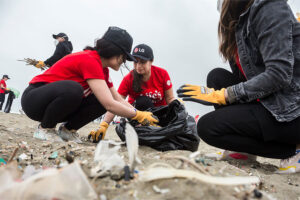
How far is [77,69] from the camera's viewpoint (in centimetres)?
198

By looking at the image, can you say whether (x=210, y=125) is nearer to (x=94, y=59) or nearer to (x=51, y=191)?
(x=94, y=59)

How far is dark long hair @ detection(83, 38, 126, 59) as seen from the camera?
198cm

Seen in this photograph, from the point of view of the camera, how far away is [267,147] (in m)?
1.58

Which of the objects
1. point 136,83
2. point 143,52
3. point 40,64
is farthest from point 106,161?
point 40,64

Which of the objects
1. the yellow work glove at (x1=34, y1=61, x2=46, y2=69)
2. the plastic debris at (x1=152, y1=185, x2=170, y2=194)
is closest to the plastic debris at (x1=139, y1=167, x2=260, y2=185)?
the plastic debris at (x1=152, y1=185, x2=170, y2=194)

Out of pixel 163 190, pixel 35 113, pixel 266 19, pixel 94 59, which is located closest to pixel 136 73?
pixel 94 59

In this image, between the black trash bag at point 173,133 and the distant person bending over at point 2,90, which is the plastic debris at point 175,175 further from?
the distant person bending over at point 2,90

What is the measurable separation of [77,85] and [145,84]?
101 centimetres

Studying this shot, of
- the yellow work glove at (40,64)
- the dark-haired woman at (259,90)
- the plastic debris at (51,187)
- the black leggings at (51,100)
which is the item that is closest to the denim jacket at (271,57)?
the dark-haired woman at (259,90)

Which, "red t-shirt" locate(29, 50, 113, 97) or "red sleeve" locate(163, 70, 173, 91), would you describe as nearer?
"red t-shirt" locate(29, 50, 113, 97)

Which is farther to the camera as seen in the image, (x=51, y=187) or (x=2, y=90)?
(x=2, y=90)

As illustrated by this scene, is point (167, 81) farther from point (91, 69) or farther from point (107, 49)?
point (91, 69)

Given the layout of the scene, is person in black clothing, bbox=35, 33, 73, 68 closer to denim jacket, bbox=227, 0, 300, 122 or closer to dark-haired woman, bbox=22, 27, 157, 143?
dark-haired woman, bbox=22, 27, 157, 143

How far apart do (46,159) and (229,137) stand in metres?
1.27
